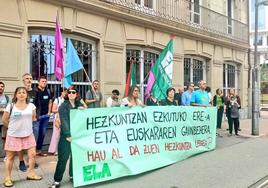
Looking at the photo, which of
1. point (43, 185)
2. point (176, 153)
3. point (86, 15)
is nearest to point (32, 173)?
point (43, 185)

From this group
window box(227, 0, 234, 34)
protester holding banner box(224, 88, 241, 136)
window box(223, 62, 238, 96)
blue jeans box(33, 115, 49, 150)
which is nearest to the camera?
blue jeans box(33, 115, 49, 150)

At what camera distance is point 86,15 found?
11.1 m

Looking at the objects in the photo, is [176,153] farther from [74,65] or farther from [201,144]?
[74,65]

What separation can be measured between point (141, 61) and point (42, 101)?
18.2 feet

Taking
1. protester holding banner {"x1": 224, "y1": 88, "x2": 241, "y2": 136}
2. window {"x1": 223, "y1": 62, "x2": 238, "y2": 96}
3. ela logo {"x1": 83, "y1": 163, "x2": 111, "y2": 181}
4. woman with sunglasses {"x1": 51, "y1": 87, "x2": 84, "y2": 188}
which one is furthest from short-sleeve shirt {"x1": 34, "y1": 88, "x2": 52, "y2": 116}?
window {"x1": 223, "y1": 62, "x2": 238, "y2": 96}

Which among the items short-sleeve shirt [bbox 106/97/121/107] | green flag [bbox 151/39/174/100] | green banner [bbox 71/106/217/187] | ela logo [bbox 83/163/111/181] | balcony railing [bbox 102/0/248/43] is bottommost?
ela logo [bbox 83/163/111/181]

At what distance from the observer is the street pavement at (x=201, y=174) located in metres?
6.70

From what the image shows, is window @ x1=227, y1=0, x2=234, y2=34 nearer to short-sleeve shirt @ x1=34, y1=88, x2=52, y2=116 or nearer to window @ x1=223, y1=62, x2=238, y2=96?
window @ x1=223, y1=62, x2=238, y2=96

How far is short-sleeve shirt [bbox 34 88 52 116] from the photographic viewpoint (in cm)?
867

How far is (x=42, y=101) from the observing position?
8.76 metres

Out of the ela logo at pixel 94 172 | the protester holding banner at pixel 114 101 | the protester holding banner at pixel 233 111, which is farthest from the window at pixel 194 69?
the ela logo at pixel 94 172

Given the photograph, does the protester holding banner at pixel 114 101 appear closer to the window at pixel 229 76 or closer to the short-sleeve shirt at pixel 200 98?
the short-sleeve shirt at pixel 200 98

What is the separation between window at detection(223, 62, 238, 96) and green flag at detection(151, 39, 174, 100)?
1050 cm

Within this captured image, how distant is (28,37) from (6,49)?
86cm
